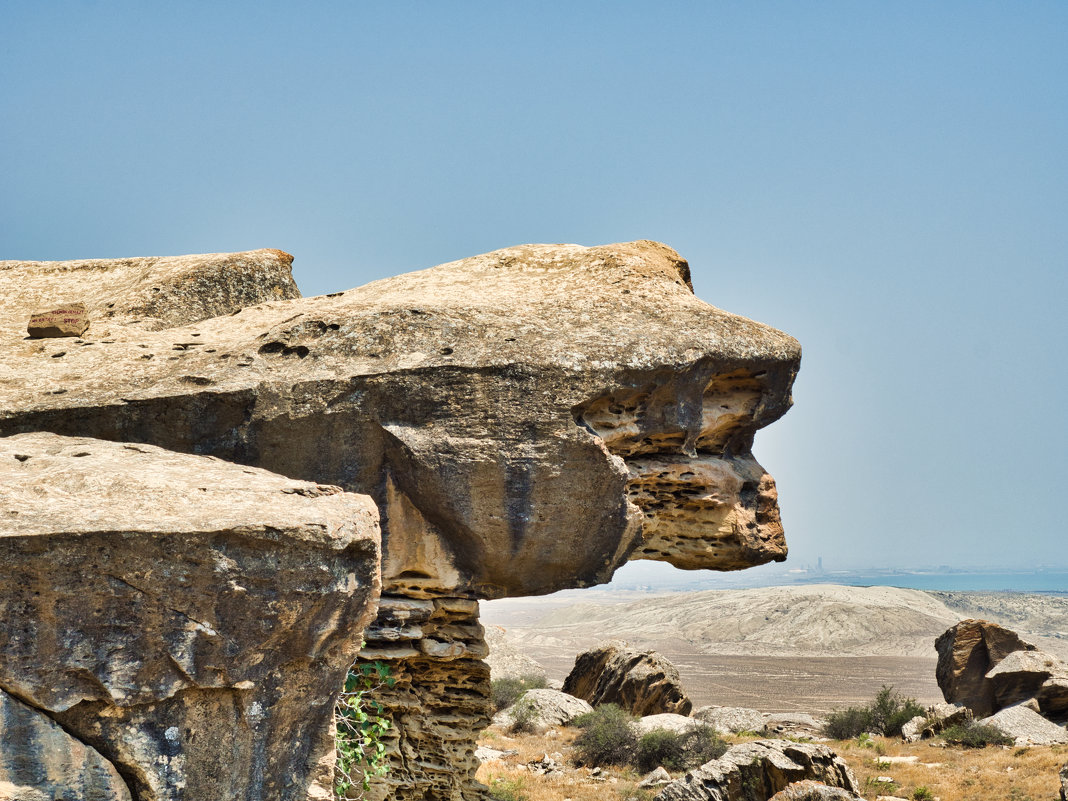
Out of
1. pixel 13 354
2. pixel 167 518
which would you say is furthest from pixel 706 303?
pixel 13 354

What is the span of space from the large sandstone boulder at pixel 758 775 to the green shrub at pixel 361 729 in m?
3.97

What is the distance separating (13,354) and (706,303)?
6.09 meters

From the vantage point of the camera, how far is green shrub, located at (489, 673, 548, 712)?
21156 millimetres

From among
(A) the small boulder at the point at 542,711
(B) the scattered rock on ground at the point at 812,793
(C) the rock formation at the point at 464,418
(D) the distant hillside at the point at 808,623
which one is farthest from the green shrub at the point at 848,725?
(D) the distant hillside at the point at 808,623

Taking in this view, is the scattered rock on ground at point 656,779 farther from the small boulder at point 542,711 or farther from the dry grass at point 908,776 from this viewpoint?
the small boulder at point 542,711

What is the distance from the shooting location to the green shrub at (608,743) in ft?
50.5

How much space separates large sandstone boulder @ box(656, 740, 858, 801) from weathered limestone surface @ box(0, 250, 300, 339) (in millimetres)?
7001

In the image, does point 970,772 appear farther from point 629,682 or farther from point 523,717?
point 523,717

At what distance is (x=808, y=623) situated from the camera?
2147 inches

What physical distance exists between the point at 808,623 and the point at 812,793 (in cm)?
4858

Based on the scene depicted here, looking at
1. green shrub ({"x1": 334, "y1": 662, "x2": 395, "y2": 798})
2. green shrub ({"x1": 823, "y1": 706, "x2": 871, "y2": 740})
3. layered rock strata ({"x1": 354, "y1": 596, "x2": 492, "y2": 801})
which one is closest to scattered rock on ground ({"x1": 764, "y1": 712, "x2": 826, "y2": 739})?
green shrub ({"x1": 823, "y1": 706, "x2": 871, "y2": 740})

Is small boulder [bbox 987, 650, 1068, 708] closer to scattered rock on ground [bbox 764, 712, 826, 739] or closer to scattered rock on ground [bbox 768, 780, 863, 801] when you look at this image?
scattered rock on ground [bbox 764, 712, 826, 739]

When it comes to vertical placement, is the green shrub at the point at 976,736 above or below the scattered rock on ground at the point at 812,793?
below

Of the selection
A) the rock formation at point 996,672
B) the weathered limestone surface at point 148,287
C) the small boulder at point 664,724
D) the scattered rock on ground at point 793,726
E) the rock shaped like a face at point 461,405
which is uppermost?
the weathered limestone surface at point 148,287
